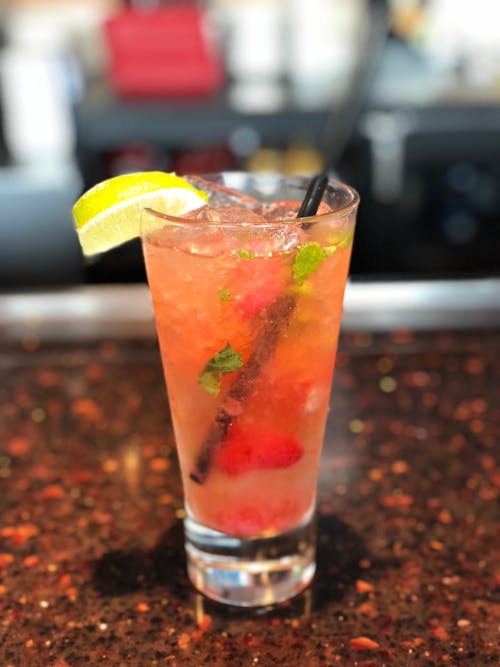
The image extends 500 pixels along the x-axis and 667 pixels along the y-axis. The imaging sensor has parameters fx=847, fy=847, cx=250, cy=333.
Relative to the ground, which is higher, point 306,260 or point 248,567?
point 306,260

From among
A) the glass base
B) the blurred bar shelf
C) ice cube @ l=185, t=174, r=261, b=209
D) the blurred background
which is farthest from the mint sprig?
the blurred background

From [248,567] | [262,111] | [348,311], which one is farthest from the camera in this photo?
[262,111]

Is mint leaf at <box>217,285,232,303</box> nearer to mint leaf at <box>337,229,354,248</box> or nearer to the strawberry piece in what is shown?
the strawberry piece

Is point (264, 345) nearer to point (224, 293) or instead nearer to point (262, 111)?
point (224, 293)

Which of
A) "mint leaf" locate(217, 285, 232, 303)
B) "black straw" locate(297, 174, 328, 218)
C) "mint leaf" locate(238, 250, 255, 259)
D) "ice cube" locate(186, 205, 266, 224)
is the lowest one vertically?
"mint leaf" locate(217, 285, 232, 303)

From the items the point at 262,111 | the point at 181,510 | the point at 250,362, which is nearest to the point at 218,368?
the point at 250,362
